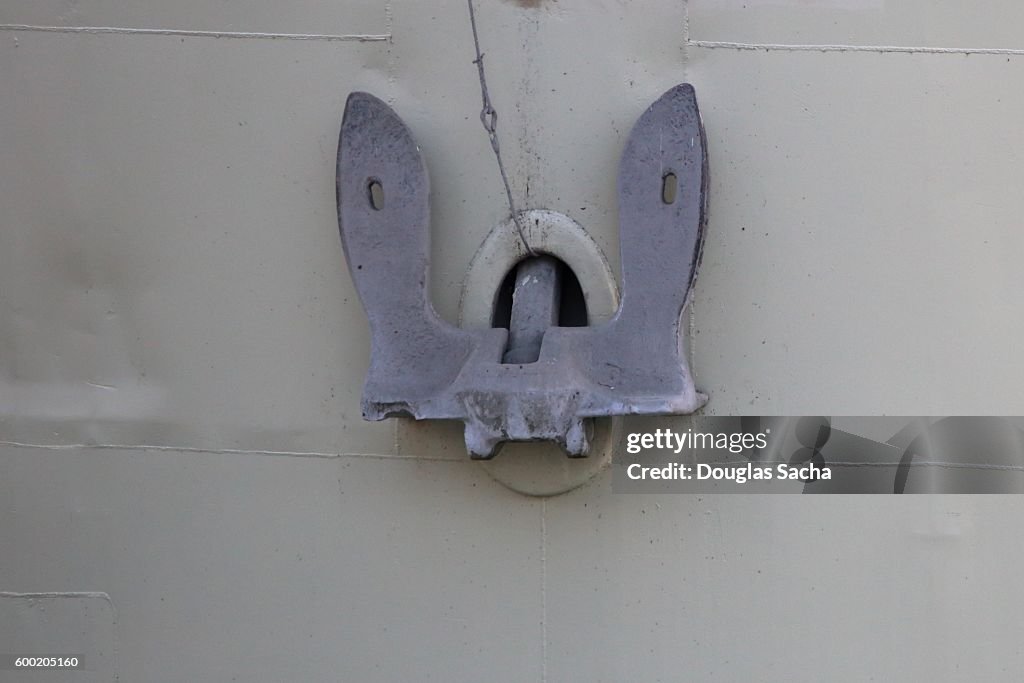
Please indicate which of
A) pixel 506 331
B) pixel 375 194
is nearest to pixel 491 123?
pixel 375 194

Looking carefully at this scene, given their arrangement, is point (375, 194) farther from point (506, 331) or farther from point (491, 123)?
point (506, 331)

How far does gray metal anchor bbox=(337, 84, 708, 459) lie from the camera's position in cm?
153

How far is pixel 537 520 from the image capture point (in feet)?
5.64

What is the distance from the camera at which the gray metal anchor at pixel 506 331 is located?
1528 millimetres

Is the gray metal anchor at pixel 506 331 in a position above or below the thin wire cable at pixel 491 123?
below

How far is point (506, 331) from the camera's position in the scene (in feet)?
5.38

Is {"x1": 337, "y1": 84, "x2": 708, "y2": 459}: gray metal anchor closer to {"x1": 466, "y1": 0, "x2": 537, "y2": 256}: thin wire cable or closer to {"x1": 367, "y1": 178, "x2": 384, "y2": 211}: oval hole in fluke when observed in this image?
{"x1": 367, "y1": 178, "x2": 384, "y2": 211}: oval hole in fluke

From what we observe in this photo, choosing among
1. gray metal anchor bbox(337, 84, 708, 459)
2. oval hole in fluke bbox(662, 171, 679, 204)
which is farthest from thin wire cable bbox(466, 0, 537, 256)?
oval hole in fluke bbox(662, 171, 679, 204)

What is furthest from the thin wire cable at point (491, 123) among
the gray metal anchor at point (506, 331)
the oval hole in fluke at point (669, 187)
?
the oval hole in fluke at point (669, 187)

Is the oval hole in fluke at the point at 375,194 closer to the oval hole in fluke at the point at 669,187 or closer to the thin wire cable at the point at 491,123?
the thin wire cable at the point at 491,123

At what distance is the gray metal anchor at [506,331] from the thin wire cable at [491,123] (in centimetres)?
14

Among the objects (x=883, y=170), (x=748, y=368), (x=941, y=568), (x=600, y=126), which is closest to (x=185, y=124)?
(x=600, y=126)

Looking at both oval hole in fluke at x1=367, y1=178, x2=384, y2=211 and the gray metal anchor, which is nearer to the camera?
the gray metal anchor

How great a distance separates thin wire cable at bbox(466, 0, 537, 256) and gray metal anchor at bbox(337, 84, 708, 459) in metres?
0.14
